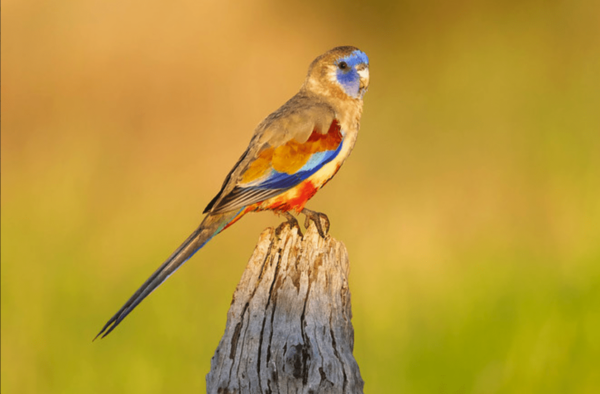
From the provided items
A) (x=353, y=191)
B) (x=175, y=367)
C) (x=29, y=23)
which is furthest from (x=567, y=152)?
(x=29, y=23)

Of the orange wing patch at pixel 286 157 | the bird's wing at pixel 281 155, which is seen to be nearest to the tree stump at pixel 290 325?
the bird's wing at pixel 281 155

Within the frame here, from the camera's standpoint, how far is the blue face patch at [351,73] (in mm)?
4676

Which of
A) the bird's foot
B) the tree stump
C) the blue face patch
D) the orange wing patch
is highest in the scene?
the blue face patch

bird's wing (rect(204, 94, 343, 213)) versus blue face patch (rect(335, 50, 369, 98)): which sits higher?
blue face patch (rect(335, 50, 369, 98))

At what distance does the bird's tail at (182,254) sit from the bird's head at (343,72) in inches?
42.7

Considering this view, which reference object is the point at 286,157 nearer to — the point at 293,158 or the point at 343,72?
the point at 293,158

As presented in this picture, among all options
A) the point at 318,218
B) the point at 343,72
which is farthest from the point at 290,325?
the point at 343,72

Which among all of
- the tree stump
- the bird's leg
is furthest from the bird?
the tree stump

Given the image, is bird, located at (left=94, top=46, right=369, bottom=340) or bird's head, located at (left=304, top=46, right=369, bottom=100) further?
bird's head, located at (left=304, top=46, right=369, bottom=100)

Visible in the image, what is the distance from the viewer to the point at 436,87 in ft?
24.0

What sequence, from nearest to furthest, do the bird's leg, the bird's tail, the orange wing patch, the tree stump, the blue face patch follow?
the tree stump, the bird's tail, the orange wing patch, the bird's leg, the blue face patch

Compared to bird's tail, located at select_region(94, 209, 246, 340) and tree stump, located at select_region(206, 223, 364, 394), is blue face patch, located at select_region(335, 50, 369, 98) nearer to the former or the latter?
bird's tail, located at select_region(94, 209, 246, 340)

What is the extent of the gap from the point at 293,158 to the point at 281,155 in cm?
7

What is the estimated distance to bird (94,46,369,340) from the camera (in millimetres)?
4004
